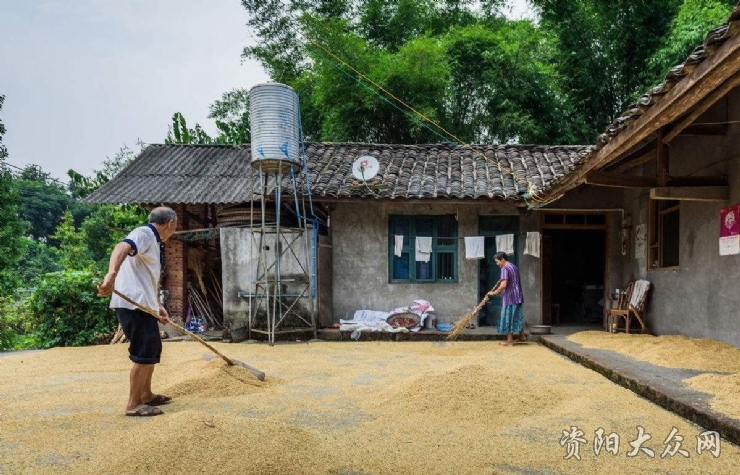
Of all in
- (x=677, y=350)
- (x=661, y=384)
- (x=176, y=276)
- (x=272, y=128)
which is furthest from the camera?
(x=176, y=276)

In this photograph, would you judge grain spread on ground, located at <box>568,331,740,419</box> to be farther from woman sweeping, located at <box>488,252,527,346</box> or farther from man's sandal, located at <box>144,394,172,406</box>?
man's sandal, located at <box>144,394,172,406</box>

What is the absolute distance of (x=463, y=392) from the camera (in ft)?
14.1

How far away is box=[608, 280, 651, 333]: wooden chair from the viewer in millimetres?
8445

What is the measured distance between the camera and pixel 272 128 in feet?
29.4

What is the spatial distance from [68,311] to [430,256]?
7053 mm

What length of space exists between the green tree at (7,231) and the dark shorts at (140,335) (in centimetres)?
1102

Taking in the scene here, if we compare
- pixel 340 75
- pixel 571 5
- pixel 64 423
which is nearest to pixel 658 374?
pixel 64 423

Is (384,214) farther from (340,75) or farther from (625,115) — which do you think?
(340,75)

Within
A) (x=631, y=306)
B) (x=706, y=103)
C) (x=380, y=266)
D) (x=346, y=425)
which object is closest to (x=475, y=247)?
(x=380, y=266)

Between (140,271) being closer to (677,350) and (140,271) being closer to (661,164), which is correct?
(677,350)

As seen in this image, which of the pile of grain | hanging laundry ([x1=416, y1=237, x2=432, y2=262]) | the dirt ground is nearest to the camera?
the dirt ground

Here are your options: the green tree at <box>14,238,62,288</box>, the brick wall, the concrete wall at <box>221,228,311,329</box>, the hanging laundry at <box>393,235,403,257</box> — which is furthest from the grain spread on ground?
the green tree at <box>14,238,62,288</box>

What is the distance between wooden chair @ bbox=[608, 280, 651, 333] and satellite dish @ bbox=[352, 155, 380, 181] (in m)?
4.89

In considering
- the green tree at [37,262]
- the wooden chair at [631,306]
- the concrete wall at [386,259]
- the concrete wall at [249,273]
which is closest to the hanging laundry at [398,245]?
the concrete wall at [386,259]
